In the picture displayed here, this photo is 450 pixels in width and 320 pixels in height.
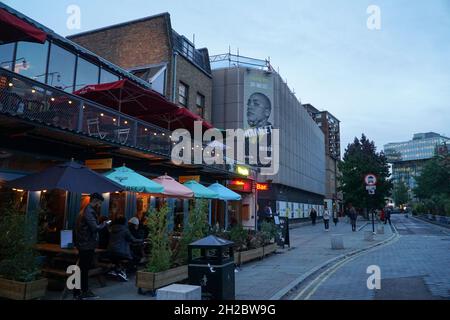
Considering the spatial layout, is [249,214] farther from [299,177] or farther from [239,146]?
[299,177]

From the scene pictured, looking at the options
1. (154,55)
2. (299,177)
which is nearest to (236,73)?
(154,55)

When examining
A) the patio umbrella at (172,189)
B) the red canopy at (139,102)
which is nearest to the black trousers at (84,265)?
the patio umbrella at (172,189)

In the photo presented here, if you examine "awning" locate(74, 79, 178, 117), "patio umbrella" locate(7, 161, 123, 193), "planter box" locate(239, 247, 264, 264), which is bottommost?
"planter box" locate(239, 247, 264, 264)

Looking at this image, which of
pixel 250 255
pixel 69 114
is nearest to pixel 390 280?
pixel 250 255

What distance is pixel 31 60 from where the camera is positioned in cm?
1288

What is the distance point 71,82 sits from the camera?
47.9 ft

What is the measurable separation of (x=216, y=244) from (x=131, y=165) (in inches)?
344

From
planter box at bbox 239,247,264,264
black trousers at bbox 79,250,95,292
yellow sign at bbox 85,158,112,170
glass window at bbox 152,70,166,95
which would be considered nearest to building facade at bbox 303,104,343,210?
glass window at bbox 152,70,166,95

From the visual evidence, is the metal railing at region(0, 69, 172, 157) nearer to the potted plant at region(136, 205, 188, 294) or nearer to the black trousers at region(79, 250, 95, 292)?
the black trousers at region(79, 250, 95, 292)

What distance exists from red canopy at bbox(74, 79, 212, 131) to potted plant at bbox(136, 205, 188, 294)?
5691 mm

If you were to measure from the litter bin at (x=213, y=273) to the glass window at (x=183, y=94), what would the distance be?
16.6 meters

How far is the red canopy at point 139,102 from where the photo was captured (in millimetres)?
12352

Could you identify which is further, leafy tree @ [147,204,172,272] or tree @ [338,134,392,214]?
tree @ [338,134,392,214]

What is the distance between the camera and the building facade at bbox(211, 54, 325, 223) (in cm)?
3181
